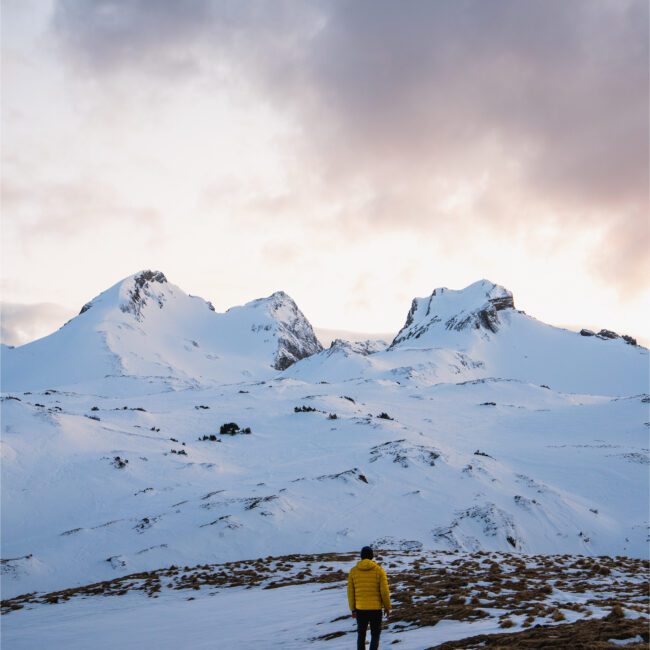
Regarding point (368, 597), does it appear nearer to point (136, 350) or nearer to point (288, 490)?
point (288, 490)

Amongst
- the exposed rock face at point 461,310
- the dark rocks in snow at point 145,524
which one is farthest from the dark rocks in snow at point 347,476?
the exposed rock face at point 461,310

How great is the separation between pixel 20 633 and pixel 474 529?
2381 cm

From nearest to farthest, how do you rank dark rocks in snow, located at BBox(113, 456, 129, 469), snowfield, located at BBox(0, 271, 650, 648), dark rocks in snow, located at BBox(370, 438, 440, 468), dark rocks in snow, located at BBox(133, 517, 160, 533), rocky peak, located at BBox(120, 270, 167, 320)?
snowfield, located at BBox(0, 271, 650, 648), dark rocks in snow, located at BBox(133, 517, 160, 533), dark rocks in snow, located at BBox(370, 438, 440, 468), dark rocks in snow, located at BBox(113, 456, 129, 469), rocky peak, located at BBox(120, 270, 167, 320)

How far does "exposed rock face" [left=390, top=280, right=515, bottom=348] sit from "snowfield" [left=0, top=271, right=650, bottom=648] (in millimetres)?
64923

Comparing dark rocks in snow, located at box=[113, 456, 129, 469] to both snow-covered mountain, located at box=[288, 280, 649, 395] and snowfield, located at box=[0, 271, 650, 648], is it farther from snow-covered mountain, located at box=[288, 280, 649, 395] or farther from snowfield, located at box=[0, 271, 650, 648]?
snow-covered mountain, located at box=[288, 280, 649, 395]

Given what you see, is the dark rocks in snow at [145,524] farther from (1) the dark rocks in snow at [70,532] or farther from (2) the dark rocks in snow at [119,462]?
(2) the dark rocks in snow at [119,462]

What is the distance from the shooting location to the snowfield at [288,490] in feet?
64.6

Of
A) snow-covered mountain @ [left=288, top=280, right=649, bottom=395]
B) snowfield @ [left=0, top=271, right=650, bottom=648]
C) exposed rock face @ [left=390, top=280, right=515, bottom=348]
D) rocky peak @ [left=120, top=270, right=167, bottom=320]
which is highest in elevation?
rocky peak @ [left=120, top=270, right=167, bottom=320]

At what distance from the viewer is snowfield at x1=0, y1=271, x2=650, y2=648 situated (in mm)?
19688

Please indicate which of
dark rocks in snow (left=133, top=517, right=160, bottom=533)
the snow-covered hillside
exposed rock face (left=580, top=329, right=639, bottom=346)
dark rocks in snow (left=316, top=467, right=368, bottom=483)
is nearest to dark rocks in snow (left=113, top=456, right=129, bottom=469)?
the snow-covered hillside

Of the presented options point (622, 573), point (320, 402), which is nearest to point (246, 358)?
point (320, 402)

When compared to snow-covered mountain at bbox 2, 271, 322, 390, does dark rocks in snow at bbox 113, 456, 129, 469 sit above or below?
below

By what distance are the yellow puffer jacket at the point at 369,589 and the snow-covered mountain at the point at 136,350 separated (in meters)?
94.9

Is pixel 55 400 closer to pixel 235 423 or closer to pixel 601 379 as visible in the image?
pixel 235 423
